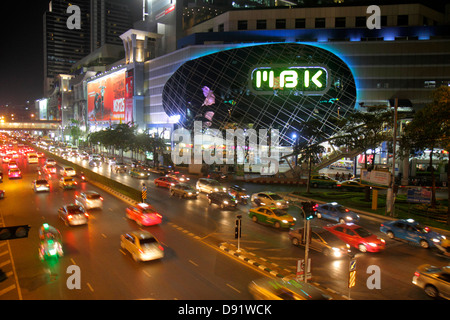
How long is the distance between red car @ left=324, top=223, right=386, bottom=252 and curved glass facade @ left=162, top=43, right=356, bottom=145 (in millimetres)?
37649

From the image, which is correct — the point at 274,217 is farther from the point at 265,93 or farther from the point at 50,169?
the point at 265,93

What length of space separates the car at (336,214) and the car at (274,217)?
3993mm

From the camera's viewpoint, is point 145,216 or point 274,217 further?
point 274,217

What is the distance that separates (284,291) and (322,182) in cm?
3157

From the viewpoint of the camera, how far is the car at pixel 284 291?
10094 mm

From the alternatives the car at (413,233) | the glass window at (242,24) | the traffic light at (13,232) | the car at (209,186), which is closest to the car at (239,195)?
the car at (209,186)

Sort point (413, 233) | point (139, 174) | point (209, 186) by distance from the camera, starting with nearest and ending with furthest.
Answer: point (413, 233), point (209, 186), point (139, 174)

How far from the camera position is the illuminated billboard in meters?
93.4

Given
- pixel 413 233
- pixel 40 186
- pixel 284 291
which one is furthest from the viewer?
pixel 40 186

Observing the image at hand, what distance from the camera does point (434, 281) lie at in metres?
12.1

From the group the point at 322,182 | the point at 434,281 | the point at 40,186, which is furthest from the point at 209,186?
the point at 434,281

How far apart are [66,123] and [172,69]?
11102cm

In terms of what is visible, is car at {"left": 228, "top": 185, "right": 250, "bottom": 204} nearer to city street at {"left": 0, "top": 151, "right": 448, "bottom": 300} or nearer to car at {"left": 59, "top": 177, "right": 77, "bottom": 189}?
city street at {"left": 0, "top": 151, "right": 448, "bottom": 300}

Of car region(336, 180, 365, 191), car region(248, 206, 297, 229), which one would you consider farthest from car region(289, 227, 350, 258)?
car region(336, 180, 365, 191)
